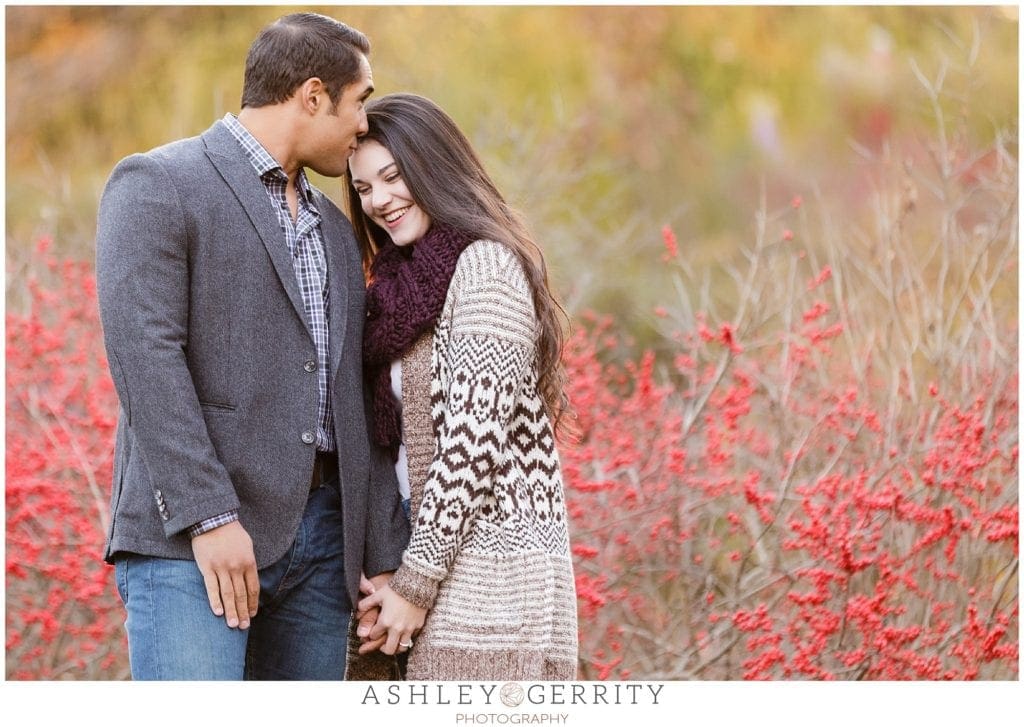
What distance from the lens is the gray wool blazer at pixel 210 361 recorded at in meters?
1.80

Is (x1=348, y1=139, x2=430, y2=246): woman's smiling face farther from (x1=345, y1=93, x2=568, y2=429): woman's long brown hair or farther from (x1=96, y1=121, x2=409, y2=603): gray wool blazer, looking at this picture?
(x1=96, y1=121, x2=409, y2=603): gray wool blazer

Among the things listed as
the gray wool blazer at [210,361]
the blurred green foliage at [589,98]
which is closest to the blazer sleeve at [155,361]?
the gray wool blazer at [210,361]

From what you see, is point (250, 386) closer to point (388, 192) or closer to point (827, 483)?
point (388, 192)

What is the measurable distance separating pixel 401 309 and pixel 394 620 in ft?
1.88

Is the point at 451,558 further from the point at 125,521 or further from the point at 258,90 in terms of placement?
the point at 258,90

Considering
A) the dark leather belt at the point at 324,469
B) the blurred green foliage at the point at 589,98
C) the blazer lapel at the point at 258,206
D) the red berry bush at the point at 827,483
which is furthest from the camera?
the blurred green foliage at the point at 589,98

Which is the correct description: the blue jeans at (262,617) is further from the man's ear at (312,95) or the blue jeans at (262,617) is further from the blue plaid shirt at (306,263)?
the man's ear at (312,95)

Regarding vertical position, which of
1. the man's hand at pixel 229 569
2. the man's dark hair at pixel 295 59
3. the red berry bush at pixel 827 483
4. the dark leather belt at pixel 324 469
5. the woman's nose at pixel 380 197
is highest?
the man's dark hair at pixel 295 59

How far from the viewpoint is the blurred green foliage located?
4.60 meters

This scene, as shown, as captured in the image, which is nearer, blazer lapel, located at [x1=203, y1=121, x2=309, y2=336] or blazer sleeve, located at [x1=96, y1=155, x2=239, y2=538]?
blazer sleeve, located at [x1=96, y1=155, x2=239, y2=538]

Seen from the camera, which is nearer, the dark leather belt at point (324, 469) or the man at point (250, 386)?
the man at point (250, 386)

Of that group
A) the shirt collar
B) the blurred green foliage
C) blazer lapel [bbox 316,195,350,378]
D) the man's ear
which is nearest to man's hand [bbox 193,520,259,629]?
blazer lapel [bbox 316,195,350,378]

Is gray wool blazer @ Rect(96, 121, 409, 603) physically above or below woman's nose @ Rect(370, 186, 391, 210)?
below
